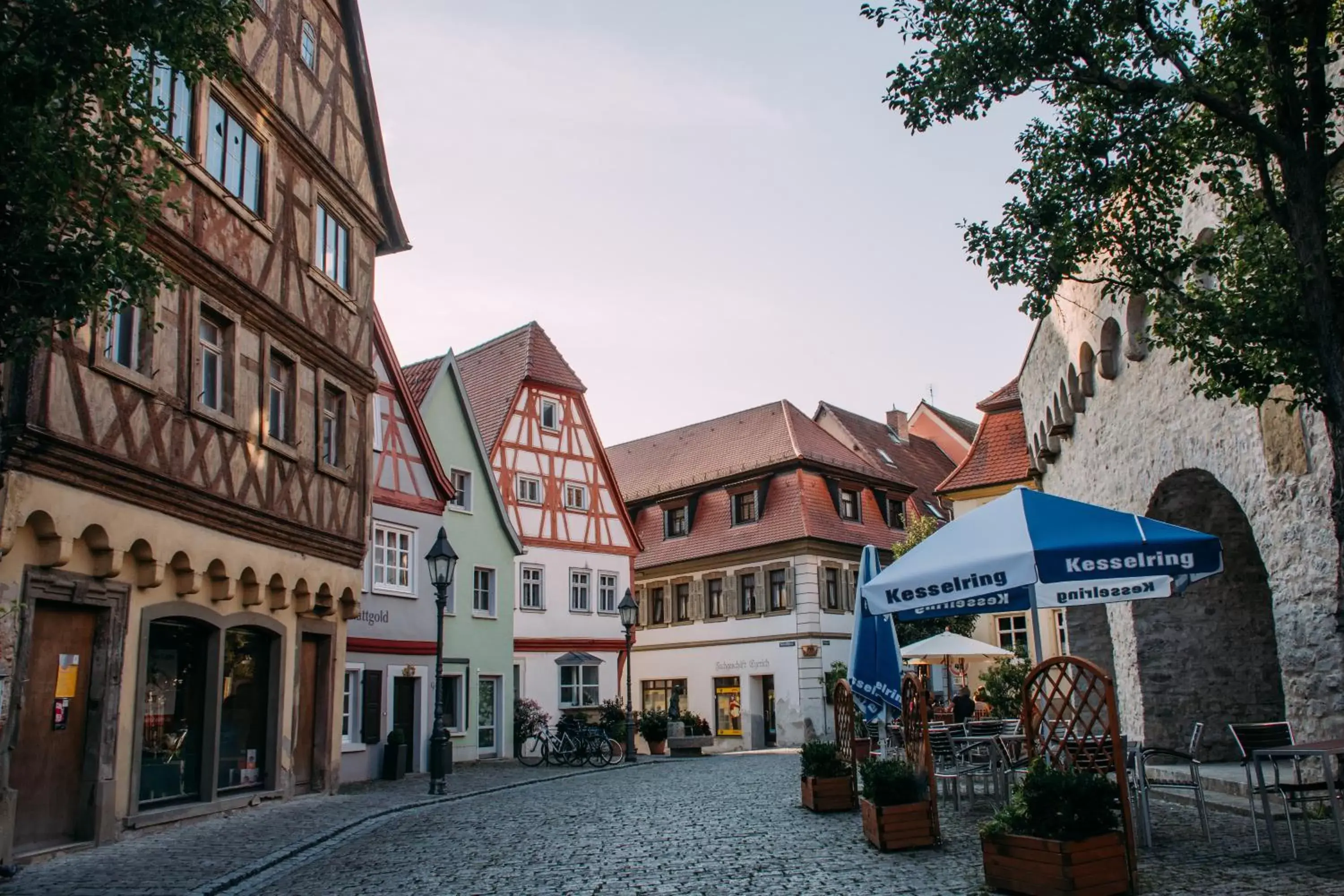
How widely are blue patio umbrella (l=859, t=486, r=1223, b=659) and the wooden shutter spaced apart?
14053 mm

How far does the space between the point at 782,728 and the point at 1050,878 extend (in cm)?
2850

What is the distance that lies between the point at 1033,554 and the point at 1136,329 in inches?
287

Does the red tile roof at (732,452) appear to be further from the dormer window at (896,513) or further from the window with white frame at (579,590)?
the window with white frame at (579,590)

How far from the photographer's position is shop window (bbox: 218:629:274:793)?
547 inches

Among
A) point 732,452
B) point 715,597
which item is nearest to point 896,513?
point 732,452

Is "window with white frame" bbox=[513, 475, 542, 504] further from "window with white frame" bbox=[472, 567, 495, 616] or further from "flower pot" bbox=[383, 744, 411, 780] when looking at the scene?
"flower pot" bbox=[383, 744, 411, 780]

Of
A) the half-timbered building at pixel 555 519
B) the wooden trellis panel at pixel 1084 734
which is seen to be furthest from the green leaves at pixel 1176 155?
the half-timbered building at pixel 555 519

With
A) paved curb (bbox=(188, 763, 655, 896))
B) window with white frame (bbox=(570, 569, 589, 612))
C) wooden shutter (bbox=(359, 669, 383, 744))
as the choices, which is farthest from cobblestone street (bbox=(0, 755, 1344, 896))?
window with white frame (bbox=(570, 569, 589, 612))

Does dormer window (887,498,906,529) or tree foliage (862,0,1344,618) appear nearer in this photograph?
tree foliage (862,0,1344,618)

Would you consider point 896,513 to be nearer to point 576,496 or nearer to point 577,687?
point 576,496

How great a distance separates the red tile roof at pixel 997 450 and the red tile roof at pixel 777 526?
274 inches

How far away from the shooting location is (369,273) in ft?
59.8

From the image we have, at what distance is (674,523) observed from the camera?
1630 inches

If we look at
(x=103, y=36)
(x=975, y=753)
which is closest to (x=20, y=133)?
(x=103, y=36)
